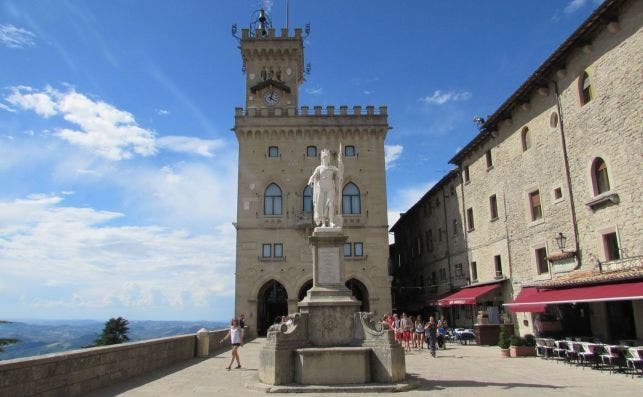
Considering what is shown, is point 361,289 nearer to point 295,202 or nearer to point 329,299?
point 295,202

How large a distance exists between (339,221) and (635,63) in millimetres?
11473

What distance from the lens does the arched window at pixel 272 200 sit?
1449 inches

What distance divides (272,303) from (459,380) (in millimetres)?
27305

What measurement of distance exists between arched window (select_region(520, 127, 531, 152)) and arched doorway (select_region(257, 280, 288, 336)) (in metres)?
20.2

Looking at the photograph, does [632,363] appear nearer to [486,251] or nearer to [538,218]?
[538,218]

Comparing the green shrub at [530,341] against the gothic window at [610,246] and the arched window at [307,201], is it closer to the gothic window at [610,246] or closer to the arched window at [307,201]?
the gothic window at [610,246]

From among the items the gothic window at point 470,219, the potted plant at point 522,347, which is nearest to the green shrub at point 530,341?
the potted plant at point 522,347

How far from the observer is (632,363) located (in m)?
13.5

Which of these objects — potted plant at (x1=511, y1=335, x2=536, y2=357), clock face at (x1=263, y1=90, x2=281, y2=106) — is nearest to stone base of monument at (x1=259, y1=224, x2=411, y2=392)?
potted plant at (x1=511, y1=335, x2=536, y2=357)

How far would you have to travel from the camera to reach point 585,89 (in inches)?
764

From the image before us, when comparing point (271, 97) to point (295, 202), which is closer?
point (295, 202)

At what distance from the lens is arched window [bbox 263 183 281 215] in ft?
121

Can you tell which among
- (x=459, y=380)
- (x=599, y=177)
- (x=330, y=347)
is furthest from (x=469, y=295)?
(x=330, y=347)

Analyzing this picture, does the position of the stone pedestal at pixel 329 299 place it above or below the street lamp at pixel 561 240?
below
